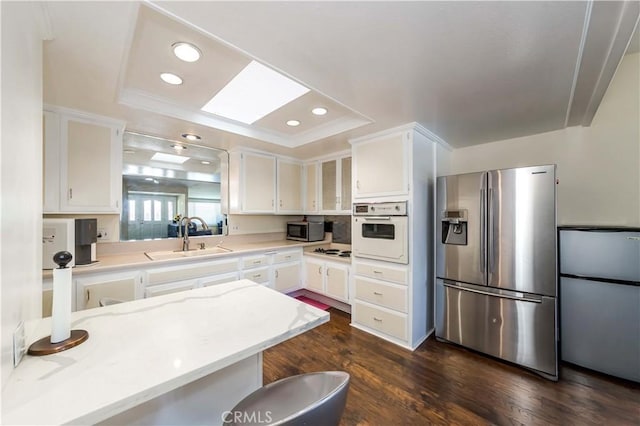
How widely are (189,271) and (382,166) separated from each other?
227cm

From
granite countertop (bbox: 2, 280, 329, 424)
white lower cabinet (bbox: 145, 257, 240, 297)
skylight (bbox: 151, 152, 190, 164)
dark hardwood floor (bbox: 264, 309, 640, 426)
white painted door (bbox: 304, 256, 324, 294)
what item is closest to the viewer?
granite countertop (bbox: 2, 280, 329, 424)

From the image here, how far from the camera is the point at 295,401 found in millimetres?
931

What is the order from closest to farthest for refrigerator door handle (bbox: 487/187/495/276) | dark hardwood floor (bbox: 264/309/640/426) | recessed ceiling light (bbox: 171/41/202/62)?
recessed ceiling light (bbox: 171/41/202/62)
dark hardwood floor (bbox: 264/309/640/426)
refrigerator door handle (bbox: 487/187/495/276)

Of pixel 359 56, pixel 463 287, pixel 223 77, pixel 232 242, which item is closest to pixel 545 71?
pixel 359 56

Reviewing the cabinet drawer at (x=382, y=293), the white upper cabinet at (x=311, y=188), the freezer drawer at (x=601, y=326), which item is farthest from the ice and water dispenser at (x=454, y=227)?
the white upper cabinet at (x=311, y=188)

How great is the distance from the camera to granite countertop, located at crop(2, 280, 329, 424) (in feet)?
2.02

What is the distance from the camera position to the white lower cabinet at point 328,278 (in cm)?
305

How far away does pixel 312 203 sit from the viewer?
3773mm

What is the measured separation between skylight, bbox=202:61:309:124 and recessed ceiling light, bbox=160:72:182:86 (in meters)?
0.30

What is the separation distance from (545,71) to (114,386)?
254 centimetres

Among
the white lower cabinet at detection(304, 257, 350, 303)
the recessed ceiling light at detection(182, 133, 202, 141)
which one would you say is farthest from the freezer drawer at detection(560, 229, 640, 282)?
the recessed ceiling light at detection(182, 133, 202, 141)

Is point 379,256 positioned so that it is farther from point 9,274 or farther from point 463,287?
point 9,274

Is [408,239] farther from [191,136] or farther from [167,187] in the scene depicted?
[167,187]

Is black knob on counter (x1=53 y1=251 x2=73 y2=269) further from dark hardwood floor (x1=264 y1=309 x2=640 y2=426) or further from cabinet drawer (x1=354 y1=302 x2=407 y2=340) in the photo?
cabinet drawer (x1=354 y1=302 x2=407 y2=340)
